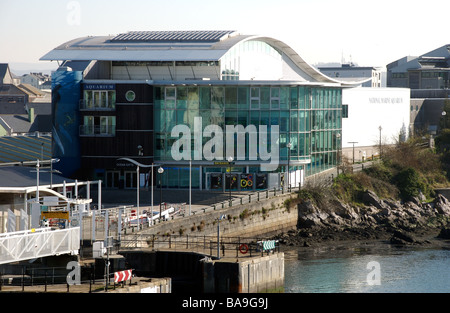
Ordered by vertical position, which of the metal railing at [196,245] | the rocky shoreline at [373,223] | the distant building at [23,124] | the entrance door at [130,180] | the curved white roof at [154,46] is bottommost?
the rocky shoreline at [373,223]

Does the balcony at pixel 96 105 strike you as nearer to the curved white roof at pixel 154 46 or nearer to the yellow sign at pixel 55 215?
the curved white roof at pixel 154 46

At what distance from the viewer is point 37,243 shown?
50250mm

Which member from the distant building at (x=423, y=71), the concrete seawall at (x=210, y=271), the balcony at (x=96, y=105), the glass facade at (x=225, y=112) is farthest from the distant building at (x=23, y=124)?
the distant building at (x=423, y=71)

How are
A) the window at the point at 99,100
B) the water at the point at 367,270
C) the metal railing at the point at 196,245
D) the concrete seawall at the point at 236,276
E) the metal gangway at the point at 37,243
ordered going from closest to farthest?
the metal gangway at the point at 37,243 < the concrete seawall at the point at 236,276 < the metal railing at the point at 196,245 < the water at the point at 367,270 < the window at the point at 99,100

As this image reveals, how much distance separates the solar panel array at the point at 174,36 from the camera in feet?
301

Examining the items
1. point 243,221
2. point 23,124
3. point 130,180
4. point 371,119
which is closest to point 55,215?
point 243,221

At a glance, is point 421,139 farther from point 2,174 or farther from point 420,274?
point 2,174

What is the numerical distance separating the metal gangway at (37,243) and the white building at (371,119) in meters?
56.3

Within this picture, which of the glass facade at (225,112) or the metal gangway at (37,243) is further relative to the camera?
the glass facade at (225,112)

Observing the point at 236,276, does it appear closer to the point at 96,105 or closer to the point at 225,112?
the point at 225,112

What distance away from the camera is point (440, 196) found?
99938 millimetres

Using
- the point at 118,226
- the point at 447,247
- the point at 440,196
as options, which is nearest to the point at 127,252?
the point at 118,226

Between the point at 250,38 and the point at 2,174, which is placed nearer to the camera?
the point at 2,174

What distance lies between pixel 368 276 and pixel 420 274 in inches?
158
